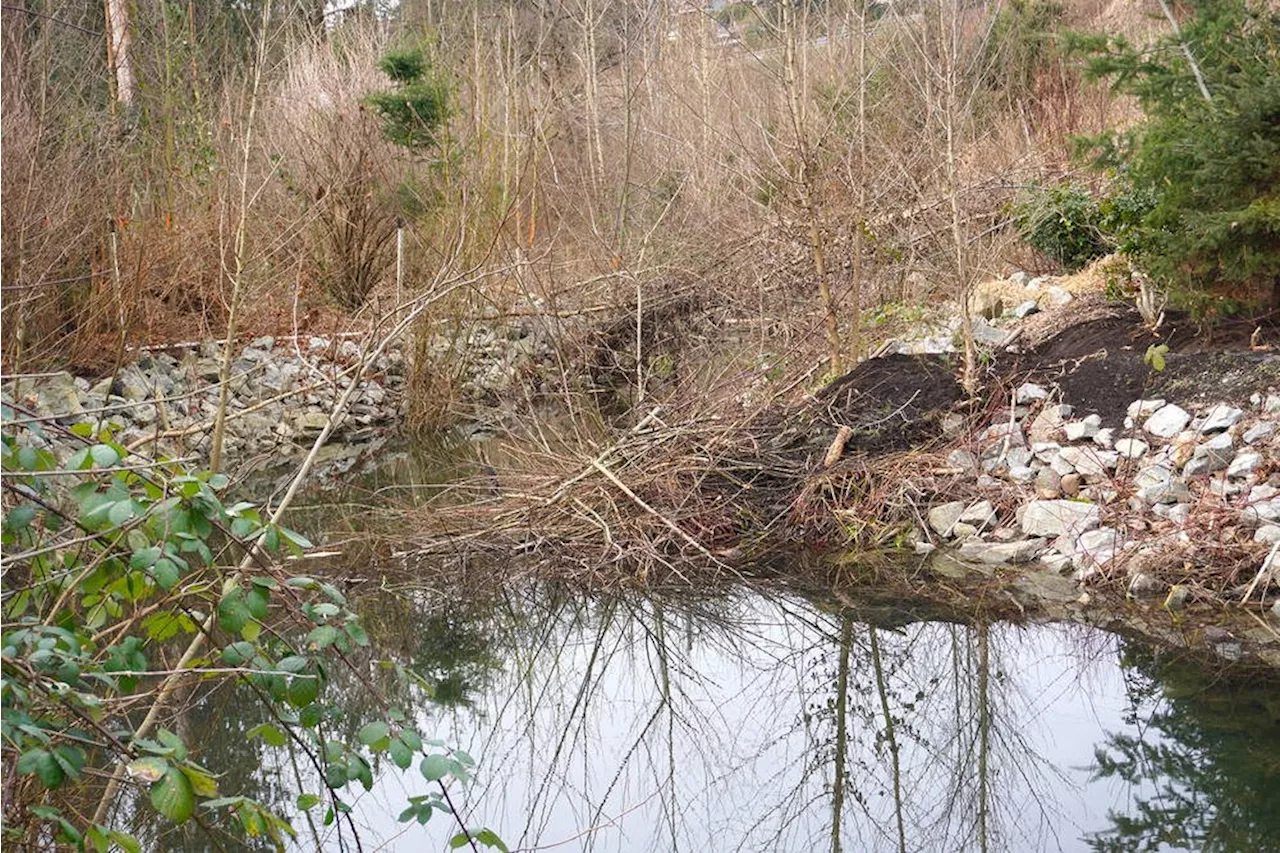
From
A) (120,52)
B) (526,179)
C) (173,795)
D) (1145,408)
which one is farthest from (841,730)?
(120,52)

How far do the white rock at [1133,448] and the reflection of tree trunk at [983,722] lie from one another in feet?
4.97

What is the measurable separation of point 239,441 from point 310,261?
2.41 meters

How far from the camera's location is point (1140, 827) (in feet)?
14.1

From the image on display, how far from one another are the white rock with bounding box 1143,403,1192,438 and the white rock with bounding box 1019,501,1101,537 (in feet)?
2.04

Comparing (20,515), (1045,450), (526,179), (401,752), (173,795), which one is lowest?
(1045,450)

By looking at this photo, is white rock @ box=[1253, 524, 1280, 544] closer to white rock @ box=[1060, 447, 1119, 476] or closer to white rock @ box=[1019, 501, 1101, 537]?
white rock @ box=[1019, 501, 1101, 537]

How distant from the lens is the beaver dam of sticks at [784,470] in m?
7.21

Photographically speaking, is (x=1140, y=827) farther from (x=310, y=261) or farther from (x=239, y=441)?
(x=310, y=261)

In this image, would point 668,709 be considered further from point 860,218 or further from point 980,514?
point 860,218

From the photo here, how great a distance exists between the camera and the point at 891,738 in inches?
204

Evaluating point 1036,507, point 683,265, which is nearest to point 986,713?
point 1036,507

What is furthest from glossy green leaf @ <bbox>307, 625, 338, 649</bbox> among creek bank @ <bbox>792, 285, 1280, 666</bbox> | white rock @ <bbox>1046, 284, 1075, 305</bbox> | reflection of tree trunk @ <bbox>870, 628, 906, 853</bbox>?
white rock @ <bbox>1046, 284, 1075, 305</bbox>

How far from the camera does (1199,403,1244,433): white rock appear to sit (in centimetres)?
680

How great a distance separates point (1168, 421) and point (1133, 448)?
0.76ft
